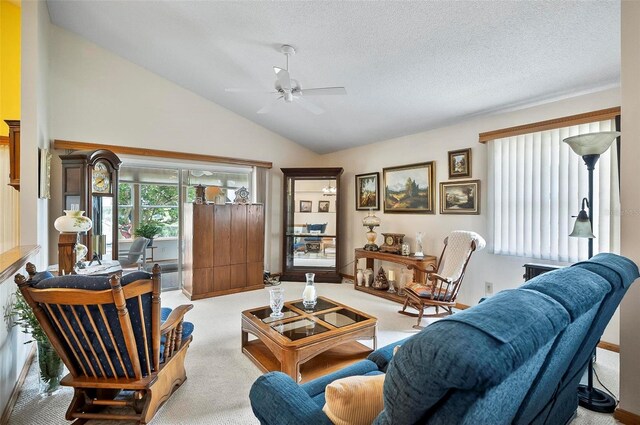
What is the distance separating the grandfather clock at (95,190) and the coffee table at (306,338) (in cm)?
226

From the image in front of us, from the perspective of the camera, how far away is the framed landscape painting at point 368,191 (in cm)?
533

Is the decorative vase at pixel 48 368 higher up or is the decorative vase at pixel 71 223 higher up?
the decorative vase at pixel 71 223

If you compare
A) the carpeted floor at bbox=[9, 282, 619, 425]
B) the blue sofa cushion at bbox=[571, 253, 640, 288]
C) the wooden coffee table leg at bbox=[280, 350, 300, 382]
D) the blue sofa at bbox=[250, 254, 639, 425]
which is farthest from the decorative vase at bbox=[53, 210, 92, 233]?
the blue sofa cushion at bbox=[571, 253, 640, 288]

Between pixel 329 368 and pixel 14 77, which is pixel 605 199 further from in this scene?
pixel 14 77

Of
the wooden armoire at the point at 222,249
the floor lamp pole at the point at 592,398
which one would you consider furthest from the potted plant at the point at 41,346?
the floor lamp pole at the point at 592,398

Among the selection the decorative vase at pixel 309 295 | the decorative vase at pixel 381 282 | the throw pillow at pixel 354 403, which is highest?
the throw pillow at pixel 354 403

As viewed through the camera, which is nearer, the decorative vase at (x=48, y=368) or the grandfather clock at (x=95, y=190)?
the decorative vase at (x=48, y=368)

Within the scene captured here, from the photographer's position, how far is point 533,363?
820 mm

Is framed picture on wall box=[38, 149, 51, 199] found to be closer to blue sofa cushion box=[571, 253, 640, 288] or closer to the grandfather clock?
the grandfather clock

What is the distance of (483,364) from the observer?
1.85ft

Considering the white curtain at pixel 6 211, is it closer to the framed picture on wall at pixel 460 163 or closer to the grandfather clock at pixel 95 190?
the grandfather clock at pixel 95 190

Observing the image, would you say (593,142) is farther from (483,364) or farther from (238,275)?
(238,275)

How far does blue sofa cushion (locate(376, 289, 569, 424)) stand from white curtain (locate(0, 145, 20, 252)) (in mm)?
4751

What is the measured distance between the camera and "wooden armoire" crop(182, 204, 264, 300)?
14.7 feet
